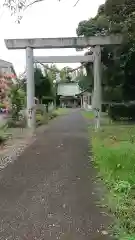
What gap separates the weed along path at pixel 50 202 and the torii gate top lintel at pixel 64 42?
14.9m

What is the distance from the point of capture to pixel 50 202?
7156 mm

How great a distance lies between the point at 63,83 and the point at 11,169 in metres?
96.5

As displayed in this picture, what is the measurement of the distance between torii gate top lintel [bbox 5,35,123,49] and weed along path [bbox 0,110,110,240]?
1489 centimetres

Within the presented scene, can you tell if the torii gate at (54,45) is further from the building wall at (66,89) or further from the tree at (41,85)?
the building wall at (66,89)

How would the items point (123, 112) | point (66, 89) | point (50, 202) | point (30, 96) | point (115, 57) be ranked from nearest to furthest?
point (50, 202)
point (30, 96)
point (115, 57)
point (123, 112)
point (66, 89)

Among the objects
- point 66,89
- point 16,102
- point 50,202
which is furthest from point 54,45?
point 66,89

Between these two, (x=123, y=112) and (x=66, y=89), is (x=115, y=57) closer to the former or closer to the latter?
(x=123, y=112)

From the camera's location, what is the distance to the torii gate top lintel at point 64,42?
1032 inches

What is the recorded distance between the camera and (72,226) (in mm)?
5793

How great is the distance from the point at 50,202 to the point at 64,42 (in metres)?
20.1

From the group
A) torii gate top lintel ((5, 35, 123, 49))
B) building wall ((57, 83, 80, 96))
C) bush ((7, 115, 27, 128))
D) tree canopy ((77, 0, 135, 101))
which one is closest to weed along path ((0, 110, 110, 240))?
tree canopy ((77, 0, 135, 101))

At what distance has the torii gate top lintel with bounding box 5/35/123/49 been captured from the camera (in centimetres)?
2622

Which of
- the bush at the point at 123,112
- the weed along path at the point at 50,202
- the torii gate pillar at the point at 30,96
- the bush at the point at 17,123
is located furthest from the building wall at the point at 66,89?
the weed along path at the point at 50,202

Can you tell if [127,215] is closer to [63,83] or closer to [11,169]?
[11,169]
